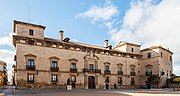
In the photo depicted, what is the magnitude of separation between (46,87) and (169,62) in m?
28.6

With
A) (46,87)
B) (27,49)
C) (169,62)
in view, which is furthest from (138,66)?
(27,49)

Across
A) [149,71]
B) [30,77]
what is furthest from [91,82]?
[149,71]

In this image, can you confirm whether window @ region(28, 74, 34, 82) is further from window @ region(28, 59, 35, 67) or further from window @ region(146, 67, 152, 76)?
window @ region(146, 67, 152, 76)

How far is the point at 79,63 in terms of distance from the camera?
34844mm

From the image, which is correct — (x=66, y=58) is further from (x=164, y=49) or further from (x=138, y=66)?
(x=164, y=49)

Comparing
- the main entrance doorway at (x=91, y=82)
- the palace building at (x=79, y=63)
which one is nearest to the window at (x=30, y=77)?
the palace building at (x=79, y=63)

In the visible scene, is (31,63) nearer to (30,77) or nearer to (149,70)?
(30,77)

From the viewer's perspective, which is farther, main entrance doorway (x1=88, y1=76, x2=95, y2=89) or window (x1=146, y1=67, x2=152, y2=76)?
window (x1=146, y1=67, x2=152, y2=76)

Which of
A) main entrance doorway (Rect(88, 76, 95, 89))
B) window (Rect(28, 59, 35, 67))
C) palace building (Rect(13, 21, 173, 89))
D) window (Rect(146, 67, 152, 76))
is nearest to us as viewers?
palace building (Rect(13, 21, 173, 89))

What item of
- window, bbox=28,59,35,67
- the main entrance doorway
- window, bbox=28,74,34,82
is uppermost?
window, bbox=28,59,35,67

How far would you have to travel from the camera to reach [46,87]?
30500 mm

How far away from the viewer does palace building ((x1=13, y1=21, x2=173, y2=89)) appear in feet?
96.6

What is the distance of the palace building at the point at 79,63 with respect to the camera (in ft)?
96.6

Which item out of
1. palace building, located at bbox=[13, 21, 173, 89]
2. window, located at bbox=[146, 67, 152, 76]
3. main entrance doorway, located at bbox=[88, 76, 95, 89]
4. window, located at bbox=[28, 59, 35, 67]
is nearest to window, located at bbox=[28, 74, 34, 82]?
palace building, located at bbox=[13, 21, 173, 89]
